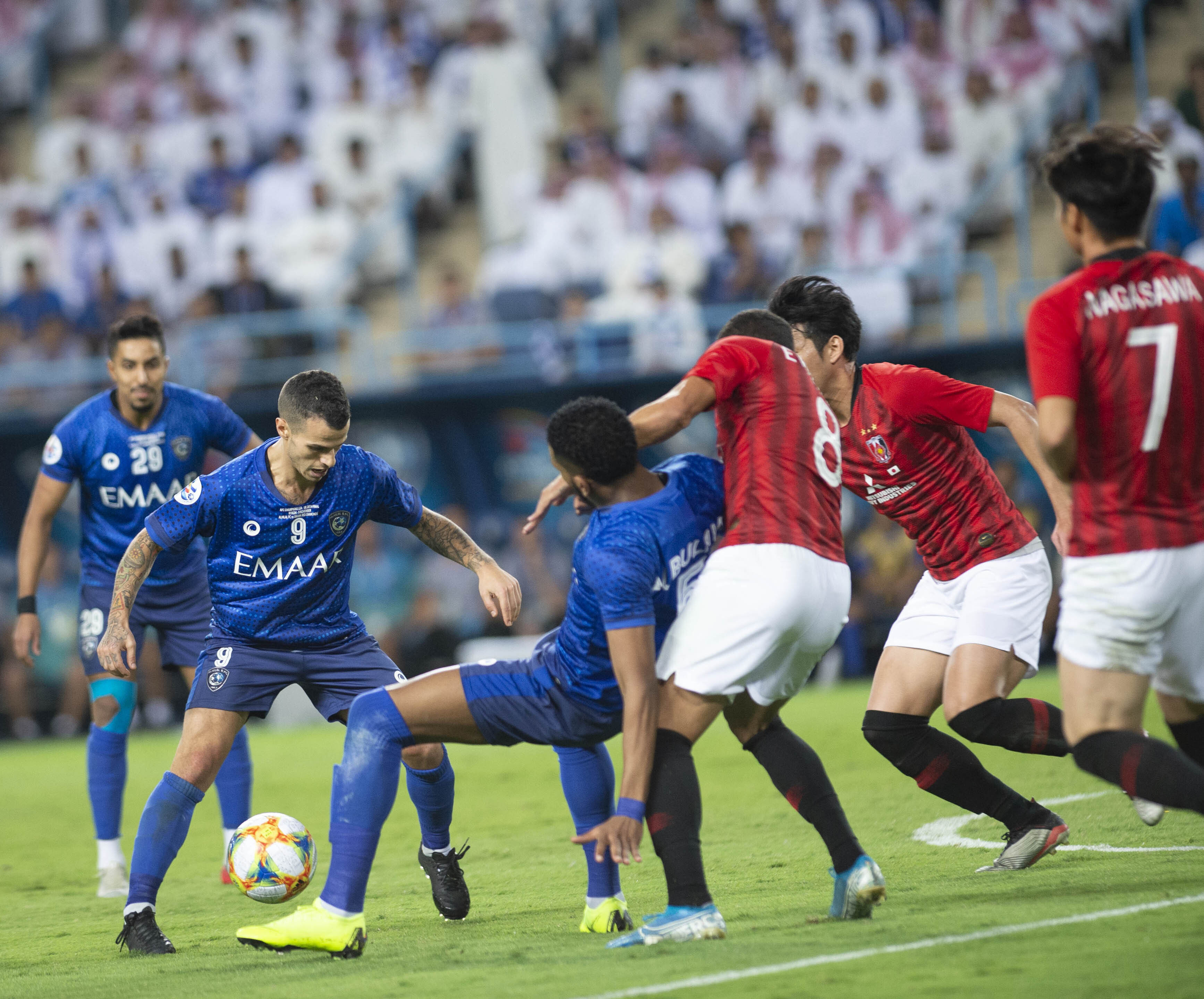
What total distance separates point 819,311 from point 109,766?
167 inches

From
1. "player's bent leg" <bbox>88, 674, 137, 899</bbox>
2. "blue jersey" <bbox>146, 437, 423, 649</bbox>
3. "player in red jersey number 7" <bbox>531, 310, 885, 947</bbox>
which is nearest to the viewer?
"player in red jersey number 7" <bbox>531, 310, 885, 947</bbox>

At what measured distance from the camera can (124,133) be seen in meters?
20.6

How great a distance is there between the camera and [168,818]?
5.57m

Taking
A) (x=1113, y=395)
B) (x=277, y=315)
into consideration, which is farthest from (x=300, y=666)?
(x=277, y=315)

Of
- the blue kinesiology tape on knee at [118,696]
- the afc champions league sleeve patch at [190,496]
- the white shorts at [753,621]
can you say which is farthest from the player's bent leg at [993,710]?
the blue kinesiology tape on knee at [118,696]

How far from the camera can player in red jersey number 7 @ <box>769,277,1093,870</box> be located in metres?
5.70

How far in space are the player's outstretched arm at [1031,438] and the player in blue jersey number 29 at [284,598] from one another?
6.40ft

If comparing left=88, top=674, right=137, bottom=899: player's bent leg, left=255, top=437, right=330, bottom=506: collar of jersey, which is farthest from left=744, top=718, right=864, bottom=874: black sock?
left=88, top=674, right=137, bottom=899: player's bent leg

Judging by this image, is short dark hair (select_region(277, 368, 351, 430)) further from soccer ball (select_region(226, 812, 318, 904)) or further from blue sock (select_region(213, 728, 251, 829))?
blue sock (select_region(213, 728, 251, 829))

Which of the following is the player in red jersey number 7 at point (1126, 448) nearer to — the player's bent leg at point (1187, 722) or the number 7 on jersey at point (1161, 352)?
the number 7 on jersey at point (1161, 352)

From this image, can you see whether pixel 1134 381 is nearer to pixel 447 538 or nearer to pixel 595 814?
pixel 595 814

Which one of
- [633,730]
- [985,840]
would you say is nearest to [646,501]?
[633,730]

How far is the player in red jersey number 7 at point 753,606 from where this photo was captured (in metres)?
4.68

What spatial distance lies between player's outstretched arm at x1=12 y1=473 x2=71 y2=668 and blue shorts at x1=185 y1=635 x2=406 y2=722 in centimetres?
192
